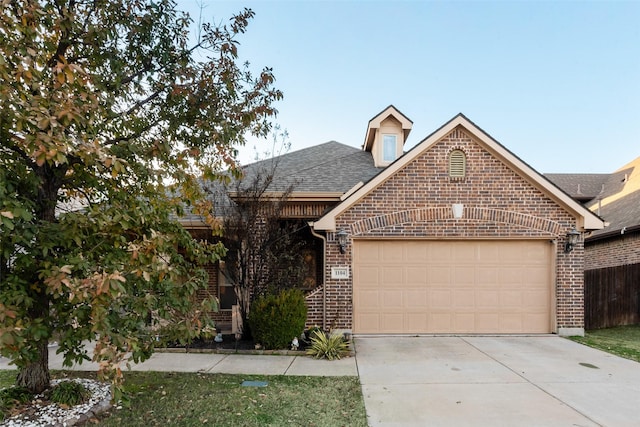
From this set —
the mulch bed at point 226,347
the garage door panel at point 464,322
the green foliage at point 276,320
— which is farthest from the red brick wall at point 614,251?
the mulch bed at point 226,347

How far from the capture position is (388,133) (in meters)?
12.5

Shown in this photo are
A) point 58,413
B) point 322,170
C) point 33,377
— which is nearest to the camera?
point 58,413

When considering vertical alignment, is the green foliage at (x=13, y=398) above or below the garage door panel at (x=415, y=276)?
below

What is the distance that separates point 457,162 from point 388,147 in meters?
3.71

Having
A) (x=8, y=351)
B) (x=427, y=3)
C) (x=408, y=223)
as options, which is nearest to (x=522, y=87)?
(x=427, y=3)

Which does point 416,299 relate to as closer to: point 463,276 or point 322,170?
point 463,276

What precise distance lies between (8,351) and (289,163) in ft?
33.2

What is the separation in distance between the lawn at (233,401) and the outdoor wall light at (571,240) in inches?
256

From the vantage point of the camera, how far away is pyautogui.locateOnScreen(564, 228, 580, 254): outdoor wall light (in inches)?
343

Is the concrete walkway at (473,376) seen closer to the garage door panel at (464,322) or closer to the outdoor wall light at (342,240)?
the garage door panel at (464,322)

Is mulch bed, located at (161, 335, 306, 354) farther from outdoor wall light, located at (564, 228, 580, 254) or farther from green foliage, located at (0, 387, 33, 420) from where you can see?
outdoor wall light, located at (564, 228, 580, 254)

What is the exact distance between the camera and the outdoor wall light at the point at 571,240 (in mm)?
8711

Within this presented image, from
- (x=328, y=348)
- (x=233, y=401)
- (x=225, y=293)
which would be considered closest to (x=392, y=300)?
(x=328, y=348)

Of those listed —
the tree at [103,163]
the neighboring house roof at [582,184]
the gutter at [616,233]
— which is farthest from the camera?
the neighboring house roof at [582,184]
